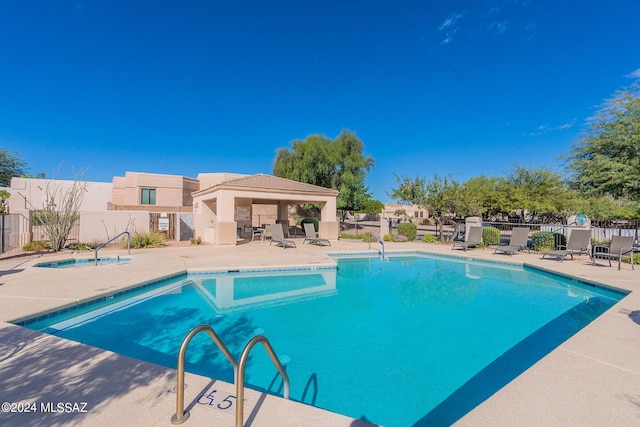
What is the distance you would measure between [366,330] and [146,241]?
1334 cm

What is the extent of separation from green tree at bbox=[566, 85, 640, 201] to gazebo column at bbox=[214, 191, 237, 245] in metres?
18.7

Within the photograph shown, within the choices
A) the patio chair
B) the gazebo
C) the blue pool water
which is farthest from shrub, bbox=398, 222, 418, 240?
the blue pool water

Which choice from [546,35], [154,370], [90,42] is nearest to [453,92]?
[546,35]

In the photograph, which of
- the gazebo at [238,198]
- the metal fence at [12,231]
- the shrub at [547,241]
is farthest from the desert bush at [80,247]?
the shrub at [547,241]

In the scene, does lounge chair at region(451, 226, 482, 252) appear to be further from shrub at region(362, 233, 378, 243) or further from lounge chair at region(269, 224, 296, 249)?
lounge chair at region(269, 224, 296, 249)

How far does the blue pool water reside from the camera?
380 centimetres

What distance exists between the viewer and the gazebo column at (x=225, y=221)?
1543 centimetres

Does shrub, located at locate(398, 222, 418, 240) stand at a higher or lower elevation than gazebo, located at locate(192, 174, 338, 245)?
lower

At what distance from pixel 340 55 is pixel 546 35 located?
1334 centimetres

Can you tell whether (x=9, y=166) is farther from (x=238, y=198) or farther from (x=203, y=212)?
(x=238, y=198)

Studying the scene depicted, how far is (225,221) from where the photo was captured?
15.6 meters

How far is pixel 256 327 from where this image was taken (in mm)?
5680

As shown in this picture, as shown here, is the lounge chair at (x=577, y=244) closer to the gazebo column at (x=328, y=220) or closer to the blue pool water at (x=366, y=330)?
the blue pool water at (x=366, y=330)

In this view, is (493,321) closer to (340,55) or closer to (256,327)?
(256,327)
